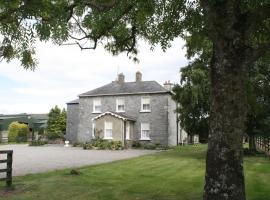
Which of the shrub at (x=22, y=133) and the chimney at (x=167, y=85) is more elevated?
the chimney at (x=167, y=85)

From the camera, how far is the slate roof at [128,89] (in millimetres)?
46688

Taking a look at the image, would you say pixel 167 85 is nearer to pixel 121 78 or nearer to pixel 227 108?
pixel 121 78

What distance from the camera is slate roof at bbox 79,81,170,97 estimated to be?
4669 centimetres

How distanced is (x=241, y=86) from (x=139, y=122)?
1541 inches

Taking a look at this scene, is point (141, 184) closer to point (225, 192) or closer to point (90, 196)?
point (90, 196)

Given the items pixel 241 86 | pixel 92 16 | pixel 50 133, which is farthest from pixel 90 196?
pixel 50 133

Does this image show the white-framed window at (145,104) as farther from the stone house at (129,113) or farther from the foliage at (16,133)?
the foliage at (16,133)

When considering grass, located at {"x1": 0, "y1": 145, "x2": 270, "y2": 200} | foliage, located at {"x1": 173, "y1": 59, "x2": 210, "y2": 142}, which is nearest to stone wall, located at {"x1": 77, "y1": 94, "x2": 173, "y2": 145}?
foliage, located at {"x1": 173, "y1": 59, "x2": 210, "y2": 142}

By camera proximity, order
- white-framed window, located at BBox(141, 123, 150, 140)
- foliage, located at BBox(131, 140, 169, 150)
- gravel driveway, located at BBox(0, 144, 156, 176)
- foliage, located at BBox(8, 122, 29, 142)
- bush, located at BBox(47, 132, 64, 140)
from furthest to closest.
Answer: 1. foliage, located at BBox(8, 122, 29, 142)
2. bush, located at BBox(47, 132, 64, 140)
3. white-framed window, located at BBox(141, 123, 150, 140)
4. foliage, located at BBox(131, 140, 169, 150)
5. gravel driveway, located at BBox(0, 144, 156, 176)

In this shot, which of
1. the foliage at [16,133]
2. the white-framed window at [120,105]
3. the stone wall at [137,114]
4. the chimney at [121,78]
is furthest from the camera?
the foliage at [16,133]

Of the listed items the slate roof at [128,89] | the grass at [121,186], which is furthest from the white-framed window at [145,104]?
the grass at [121,186]

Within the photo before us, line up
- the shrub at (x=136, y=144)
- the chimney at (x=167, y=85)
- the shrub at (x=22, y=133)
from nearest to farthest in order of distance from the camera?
the shrub at (x=136, y=144) → the chimney at (x=167, y=85) → the shrub at (x=22, y=133)

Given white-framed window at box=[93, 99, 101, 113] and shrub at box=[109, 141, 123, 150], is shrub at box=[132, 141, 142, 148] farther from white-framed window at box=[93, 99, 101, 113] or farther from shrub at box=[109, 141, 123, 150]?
white-framed window at box=[93, 99, 101, 113]

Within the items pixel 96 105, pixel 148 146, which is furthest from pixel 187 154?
pixel 96 105
